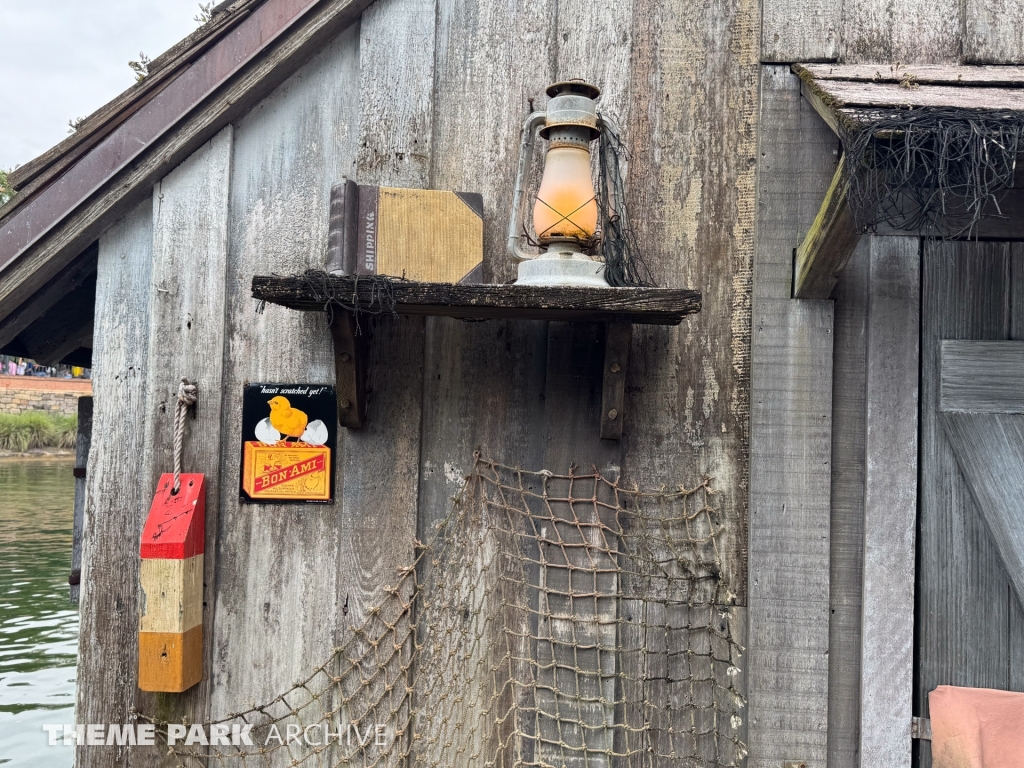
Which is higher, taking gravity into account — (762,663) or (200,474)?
(200,474)

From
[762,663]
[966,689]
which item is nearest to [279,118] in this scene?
[762,663]

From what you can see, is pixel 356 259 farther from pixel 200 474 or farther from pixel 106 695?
pixel 106 695

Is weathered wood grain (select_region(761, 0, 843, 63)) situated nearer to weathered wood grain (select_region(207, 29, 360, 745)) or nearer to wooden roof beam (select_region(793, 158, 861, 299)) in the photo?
wooden roof beam (select_region(793, 158, 861, 299))

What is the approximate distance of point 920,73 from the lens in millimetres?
1939

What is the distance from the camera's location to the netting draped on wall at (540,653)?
204 cm

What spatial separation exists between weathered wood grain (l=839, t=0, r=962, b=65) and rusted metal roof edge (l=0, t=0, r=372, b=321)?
4.36ft

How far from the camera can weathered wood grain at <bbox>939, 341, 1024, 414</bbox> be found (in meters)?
2.00

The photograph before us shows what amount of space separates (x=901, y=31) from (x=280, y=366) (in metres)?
1.92

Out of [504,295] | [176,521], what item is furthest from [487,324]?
[176,521]

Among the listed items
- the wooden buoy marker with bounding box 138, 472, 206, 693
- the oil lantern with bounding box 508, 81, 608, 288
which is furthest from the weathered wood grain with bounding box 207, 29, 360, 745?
the oil lantern with bounding box 508, 81, 608, 288

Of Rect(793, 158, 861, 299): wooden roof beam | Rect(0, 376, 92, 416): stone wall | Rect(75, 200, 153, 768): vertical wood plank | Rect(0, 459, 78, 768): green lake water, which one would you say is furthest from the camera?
Rect(0, 376, 92, 416): stone wall

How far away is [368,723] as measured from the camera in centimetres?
206

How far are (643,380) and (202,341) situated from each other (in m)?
1.20

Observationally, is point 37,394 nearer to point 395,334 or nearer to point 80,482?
point 80,482
